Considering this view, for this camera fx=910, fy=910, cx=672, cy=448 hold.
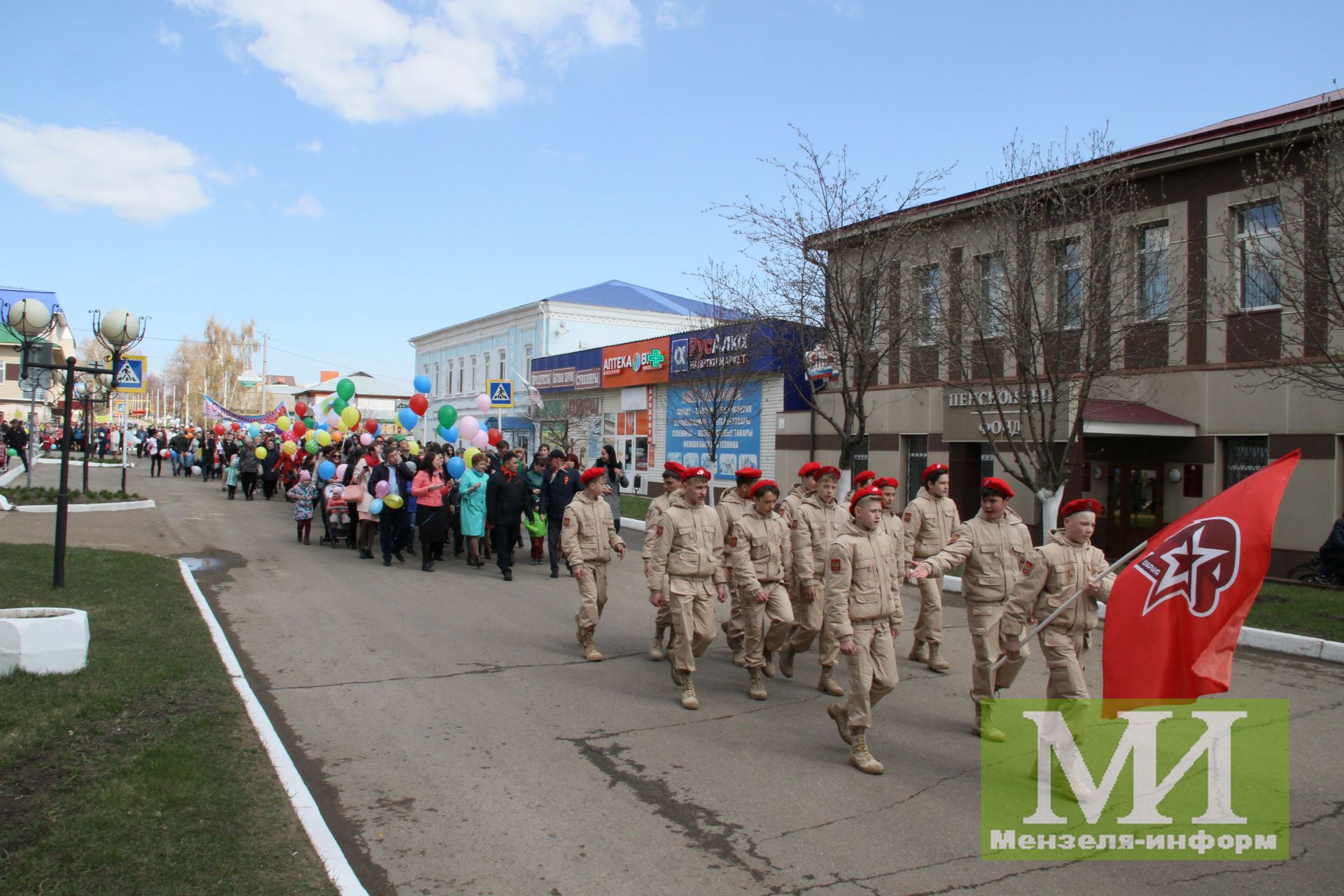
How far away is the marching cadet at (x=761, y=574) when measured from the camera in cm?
764

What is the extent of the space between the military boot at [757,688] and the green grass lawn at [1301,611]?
638cm

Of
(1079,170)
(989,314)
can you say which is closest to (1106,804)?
(989,314)

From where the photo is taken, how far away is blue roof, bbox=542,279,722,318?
45.5m

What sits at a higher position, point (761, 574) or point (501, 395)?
point (501, 395)

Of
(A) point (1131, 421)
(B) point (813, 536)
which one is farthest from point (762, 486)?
(A) point (1131, 421)

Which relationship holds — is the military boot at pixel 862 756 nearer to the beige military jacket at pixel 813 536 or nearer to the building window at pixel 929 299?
the beige military jacket at pixel 813 536

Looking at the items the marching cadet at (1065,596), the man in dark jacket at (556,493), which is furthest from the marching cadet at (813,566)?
the man in dark jacket at (556,493)

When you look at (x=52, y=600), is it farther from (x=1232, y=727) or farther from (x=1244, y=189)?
(x=1244, y=189)

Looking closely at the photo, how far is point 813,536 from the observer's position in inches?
329

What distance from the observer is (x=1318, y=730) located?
6879 mm

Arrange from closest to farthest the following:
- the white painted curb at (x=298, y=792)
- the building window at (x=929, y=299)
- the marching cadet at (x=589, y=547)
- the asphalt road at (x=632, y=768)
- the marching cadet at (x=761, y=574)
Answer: the white painted curb at (x=298, y=792)
the asphalt road at (x=632, y=768)
the marching cadet at (x=761, y=574)
the marching cadet at (x=589, y=547)
the building window at (x=929, y=299)

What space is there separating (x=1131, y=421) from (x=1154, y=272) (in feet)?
8.57

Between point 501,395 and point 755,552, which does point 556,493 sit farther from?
point 501,395

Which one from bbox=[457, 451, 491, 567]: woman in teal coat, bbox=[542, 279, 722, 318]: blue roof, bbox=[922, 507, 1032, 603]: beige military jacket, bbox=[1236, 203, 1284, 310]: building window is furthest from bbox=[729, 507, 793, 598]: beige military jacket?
bbox=[542, 279, 722, 318]: blue roof
